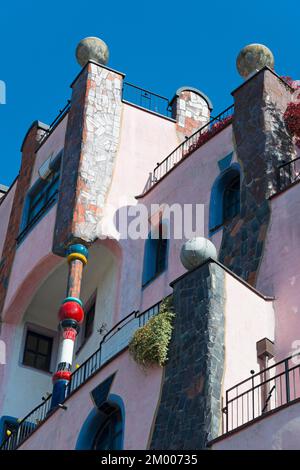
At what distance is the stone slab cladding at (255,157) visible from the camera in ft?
57.9

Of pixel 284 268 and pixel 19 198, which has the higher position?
pixel 19 198

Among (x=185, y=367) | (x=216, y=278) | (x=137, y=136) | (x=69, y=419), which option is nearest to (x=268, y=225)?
(x=216, y=278)

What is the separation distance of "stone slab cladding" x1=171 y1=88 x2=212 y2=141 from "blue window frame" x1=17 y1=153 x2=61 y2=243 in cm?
287

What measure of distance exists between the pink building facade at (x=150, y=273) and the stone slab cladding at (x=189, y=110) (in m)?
0.04

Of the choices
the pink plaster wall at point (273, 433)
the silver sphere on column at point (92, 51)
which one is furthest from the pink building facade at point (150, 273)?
the silver sphere on column at point (92, 51)

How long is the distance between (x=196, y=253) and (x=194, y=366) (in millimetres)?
1938

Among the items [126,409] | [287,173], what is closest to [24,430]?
[126,409]

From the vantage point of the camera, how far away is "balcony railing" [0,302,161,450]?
17.7m

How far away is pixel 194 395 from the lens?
14867 millimetres

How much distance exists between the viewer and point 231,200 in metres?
19.2

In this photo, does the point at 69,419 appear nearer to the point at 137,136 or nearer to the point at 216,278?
the point at 216,278

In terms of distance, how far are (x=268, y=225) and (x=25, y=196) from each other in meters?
8.49

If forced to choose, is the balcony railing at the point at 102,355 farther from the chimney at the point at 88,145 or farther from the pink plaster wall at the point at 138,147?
the pink plaster wall at the point at 138,147

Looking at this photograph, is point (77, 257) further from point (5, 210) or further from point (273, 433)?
point (273, 433)
